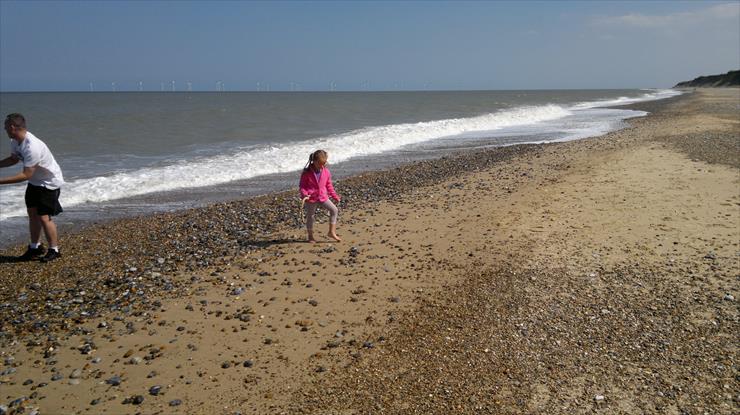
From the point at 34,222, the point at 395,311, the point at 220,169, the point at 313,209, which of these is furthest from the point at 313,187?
the point at 220,169

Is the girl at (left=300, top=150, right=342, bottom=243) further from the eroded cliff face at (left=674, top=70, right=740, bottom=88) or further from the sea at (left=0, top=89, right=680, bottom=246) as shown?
the eroded cliff face at (left=674, top=70, right=740, bottom=88)

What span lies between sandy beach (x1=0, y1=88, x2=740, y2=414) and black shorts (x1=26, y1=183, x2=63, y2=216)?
739 mm

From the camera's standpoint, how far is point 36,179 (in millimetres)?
6797

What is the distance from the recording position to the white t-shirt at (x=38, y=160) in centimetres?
654

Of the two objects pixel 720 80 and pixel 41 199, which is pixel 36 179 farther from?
pixel 720 80

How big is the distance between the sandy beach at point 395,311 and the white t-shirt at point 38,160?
3.61 feet

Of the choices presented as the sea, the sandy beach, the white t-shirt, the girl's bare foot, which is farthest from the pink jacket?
the sea

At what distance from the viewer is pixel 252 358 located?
14.4 ft

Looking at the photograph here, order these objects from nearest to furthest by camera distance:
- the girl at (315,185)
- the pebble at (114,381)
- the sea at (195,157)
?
the pebble at (114,381), the girl at (315,185), the sea at (195,157)

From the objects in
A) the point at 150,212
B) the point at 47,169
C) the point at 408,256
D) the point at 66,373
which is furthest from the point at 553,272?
the point at 150,212

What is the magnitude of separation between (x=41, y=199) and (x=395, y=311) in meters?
5.03

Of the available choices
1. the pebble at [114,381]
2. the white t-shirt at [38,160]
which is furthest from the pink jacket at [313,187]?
the pebble at [114,381]

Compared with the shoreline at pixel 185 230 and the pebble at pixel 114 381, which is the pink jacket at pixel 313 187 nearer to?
the shoreline at pixel 185 230

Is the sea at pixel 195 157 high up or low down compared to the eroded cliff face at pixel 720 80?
down
